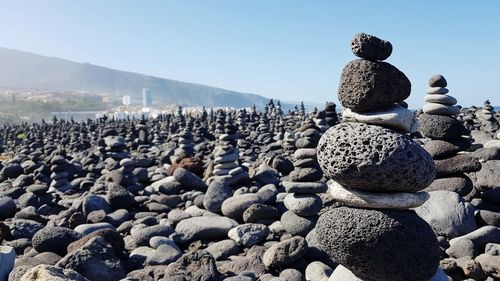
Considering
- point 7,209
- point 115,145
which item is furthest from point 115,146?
point 7,209

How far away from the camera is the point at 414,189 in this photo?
467cm

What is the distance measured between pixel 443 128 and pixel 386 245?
5105 millimetres

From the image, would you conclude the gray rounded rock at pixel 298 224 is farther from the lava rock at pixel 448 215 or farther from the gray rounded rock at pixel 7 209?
the gray rounded rock at pixel 7 209

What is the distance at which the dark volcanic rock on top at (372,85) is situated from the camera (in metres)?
4.80

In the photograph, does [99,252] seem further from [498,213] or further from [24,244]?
[498,213]

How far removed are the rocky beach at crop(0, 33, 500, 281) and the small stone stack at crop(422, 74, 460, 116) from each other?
3 centimetres

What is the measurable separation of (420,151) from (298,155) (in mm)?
4331

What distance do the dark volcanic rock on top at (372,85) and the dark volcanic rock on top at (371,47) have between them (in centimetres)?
8

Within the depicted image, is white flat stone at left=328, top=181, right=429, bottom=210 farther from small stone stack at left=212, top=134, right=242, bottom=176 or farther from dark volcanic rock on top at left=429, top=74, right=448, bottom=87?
small stone stack at left=212, top=134, right=242, bottom=176

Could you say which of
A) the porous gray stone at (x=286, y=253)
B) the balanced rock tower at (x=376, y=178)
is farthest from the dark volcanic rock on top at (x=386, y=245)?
the porous gray stone at (x=286, y=253)

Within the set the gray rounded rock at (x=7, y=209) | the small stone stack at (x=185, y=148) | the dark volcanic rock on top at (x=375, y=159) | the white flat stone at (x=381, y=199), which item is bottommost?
the gray rounded rock at (x=7, y=209)

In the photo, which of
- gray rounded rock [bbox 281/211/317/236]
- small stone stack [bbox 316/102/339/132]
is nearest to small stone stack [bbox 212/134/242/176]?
small stone stack [bbox 316/102/339/132]

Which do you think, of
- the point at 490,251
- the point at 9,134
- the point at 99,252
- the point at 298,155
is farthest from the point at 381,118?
the point at 9,134

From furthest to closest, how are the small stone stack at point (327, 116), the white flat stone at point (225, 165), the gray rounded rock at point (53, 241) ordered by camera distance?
the small stone stack at point (327, 116), the white flat stone at point (225, 165), the gray rounded rock at point (53, 241)
